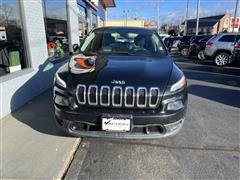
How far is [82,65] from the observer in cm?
323

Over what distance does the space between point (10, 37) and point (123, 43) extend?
8.42ft

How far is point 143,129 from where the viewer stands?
2.71m

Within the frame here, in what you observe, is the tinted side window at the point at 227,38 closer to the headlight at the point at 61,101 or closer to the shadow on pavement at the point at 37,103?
the shadow on pavement at the point at 37,103

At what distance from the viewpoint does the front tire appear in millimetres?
11078

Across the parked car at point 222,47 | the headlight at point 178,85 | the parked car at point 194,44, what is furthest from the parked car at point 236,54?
the headlight at point 178,85

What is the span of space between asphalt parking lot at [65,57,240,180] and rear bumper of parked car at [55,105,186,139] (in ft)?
0.86

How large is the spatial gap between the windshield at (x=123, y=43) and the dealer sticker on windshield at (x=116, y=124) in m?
1.60

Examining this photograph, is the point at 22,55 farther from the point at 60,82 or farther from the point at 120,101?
the point at 120,101

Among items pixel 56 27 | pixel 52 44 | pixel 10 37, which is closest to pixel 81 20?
pixel 56 27

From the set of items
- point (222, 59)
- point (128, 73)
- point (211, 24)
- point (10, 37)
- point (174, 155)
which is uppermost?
point (211, 24)

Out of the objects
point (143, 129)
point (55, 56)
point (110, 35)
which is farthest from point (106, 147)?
point (55, 56)

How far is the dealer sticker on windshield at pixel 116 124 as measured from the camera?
2.61 metres

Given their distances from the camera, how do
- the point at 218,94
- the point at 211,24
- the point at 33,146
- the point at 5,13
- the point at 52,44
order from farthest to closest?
the point at 211,24 < the point at 52,44 < the point at 218,94 < the point at 5,13 < the point at 33,146

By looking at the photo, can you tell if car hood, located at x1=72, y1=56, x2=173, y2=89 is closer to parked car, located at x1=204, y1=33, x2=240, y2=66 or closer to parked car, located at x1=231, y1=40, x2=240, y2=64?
parked car, located at x1=231, y1=40, x2=240, y2=64
